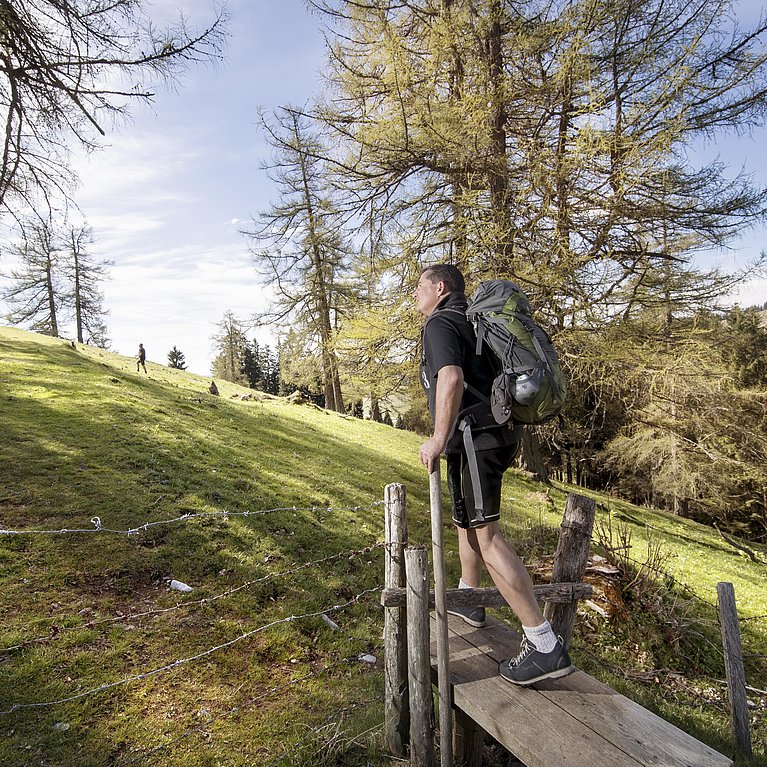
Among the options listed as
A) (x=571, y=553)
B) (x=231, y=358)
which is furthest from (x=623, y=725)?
(x=231, y=358)

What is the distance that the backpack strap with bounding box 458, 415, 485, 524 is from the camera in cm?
260

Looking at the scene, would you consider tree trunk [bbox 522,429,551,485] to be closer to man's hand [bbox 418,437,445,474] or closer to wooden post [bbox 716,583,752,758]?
wooden post [bbox 716,583,752,758]

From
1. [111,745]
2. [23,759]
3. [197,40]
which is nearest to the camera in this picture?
[23,759]

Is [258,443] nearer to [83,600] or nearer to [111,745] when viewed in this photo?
[83,600]

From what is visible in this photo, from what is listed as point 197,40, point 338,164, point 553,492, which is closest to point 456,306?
point 197,40

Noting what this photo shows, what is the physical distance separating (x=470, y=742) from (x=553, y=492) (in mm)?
10836

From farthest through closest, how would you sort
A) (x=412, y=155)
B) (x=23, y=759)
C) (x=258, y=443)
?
(x=258, y=443)
(x=412, y=155)
(x=23, y=759)

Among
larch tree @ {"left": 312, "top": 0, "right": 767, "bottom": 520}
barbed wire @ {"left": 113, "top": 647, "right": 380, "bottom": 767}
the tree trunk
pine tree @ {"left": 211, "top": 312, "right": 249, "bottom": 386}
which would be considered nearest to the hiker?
barbed wire @ {"left": 113, "top": 647, "right": 380, "bottom": 767}

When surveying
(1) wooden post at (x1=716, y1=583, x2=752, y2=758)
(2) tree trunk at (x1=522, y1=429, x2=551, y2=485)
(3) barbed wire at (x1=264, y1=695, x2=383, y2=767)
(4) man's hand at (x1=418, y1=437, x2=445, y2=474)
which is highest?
(4) man's hand at (x1=418, y1=437, x2=445, y2=474)

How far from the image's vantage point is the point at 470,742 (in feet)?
9.68

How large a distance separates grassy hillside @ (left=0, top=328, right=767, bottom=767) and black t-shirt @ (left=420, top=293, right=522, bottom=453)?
6.12ft

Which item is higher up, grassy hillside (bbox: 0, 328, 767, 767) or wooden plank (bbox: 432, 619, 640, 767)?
wooden plank (bbox: 432, 619, 640, 767)

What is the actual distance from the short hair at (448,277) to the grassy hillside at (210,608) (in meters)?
2.17

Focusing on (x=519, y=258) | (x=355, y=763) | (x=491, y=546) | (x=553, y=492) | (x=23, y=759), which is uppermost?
(x=519, y=258)
